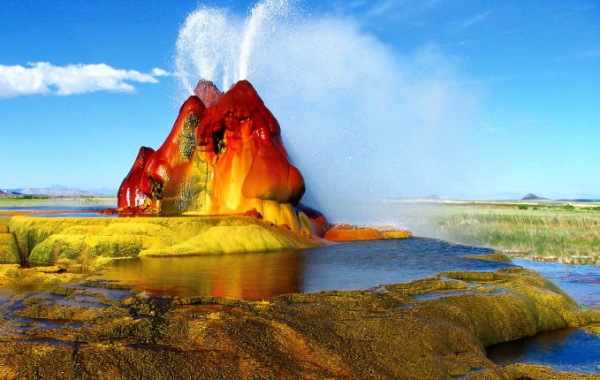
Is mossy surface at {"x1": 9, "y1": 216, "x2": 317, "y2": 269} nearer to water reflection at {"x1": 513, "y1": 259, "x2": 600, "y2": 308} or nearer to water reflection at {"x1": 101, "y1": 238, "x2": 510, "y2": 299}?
water reflection at {"x1": 101, "y1": 238, "x2": 510, "y2": 299}

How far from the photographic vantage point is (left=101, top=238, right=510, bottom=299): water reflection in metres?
12.5

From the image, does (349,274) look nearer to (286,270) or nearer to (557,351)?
(286,270)

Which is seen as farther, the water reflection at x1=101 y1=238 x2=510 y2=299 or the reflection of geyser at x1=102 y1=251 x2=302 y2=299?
the water reflection at x1=101 y1=238 x2=510 y2=299

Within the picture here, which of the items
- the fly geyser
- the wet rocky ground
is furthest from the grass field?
the wet rocky ground

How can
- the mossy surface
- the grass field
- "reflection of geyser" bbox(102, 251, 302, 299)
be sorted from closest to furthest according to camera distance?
"reflection of geyser" bbox(102, 251, 302, 299)
the mossy surface
the grass field

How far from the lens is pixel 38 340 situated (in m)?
8.22

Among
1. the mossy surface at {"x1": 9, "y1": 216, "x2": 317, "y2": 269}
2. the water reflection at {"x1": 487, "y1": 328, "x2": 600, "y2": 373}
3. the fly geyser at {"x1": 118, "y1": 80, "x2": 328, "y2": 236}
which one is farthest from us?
the fly geyser at {"x1": 118, "y1": 80, "x2": 328, "y2": 236}

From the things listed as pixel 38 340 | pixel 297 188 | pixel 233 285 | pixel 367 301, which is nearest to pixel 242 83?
pixel 297 188

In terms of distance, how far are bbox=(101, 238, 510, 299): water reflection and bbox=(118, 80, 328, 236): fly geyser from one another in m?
3.64

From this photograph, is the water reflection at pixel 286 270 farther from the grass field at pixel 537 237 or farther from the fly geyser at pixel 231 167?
the grass field at pixel 537 237

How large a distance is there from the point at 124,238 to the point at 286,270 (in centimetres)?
627

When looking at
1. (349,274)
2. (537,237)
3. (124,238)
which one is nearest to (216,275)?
(349,274)

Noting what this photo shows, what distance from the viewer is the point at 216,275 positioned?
14.4 meters

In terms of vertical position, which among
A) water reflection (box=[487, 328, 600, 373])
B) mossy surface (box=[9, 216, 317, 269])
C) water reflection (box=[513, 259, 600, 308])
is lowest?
water reflection (box=[487, 328, 600, 373])
